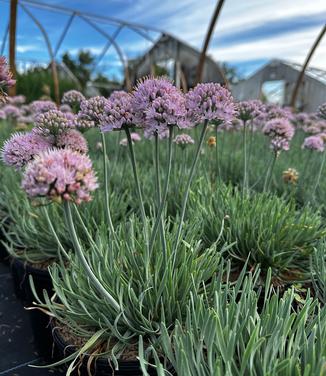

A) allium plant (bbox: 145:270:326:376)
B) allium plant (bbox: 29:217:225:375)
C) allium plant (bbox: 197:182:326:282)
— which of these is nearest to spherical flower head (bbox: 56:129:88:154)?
allium plant (bbox: 29:217:225:375)

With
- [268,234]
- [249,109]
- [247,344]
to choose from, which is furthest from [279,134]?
[247,344]

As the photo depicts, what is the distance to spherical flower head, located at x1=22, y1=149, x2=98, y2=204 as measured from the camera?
0.77 meters

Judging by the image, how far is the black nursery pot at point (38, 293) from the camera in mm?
1708

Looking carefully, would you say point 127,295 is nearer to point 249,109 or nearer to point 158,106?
point 158,106

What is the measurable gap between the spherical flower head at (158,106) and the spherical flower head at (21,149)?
1.02 feet

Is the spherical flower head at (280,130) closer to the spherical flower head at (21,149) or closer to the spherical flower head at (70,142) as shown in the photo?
the spherical flower head at (70,142)

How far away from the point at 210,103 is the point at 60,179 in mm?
513

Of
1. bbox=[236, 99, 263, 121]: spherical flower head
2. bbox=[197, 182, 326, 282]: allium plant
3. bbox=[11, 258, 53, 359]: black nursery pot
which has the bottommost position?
bbox=[11, 258, 53, 359]: black nursery pot

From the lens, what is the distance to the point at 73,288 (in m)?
1.46

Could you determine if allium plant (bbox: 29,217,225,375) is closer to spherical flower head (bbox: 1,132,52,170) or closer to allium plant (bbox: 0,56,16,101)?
spherical flower head (bbox: 1,132,52,170)

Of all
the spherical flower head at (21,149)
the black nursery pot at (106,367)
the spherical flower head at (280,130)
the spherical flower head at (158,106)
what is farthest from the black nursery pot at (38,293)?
the spherical flower head at (280,130)

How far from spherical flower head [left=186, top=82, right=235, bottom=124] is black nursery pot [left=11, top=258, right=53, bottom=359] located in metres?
1.03

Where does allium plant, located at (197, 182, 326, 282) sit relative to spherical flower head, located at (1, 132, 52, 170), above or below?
below

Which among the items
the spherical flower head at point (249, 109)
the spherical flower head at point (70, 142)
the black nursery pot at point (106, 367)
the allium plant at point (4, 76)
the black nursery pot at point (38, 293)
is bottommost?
the black nursery pot at point (38, 293)
